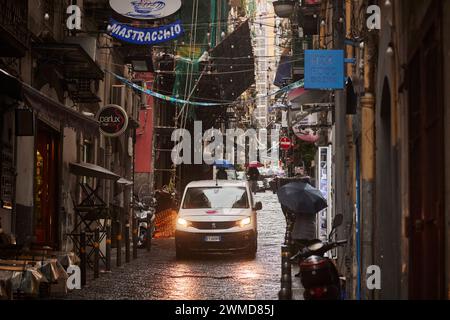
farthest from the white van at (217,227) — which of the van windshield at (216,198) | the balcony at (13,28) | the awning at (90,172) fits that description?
the balcony at (13,28)

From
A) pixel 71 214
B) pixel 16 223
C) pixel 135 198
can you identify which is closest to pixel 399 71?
pixel 16 223

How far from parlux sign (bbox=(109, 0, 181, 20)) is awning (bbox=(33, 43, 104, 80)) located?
1.27 m

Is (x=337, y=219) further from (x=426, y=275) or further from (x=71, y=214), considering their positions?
(x=71, y=214)

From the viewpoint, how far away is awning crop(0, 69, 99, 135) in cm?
1177

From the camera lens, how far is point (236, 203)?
957 inches

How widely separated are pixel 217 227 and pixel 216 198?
5.22ft

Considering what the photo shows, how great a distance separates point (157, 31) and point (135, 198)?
9.52 m

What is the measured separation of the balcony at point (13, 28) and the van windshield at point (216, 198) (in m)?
9.29

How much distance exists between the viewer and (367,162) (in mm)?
14445

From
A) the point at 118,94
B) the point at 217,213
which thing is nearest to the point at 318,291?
the point at 217,213

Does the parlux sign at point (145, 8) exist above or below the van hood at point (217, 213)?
above

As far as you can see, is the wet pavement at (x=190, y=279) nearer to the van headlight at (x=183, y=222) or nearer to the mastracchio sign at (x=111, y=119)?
the van headlight at (x=183, y=222)

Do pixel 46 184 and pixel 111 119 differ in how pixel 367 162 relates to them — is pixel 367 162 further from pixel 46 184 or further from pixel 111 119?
pixel 111 119

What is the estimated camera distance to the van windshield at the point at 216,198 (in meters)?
24.3
